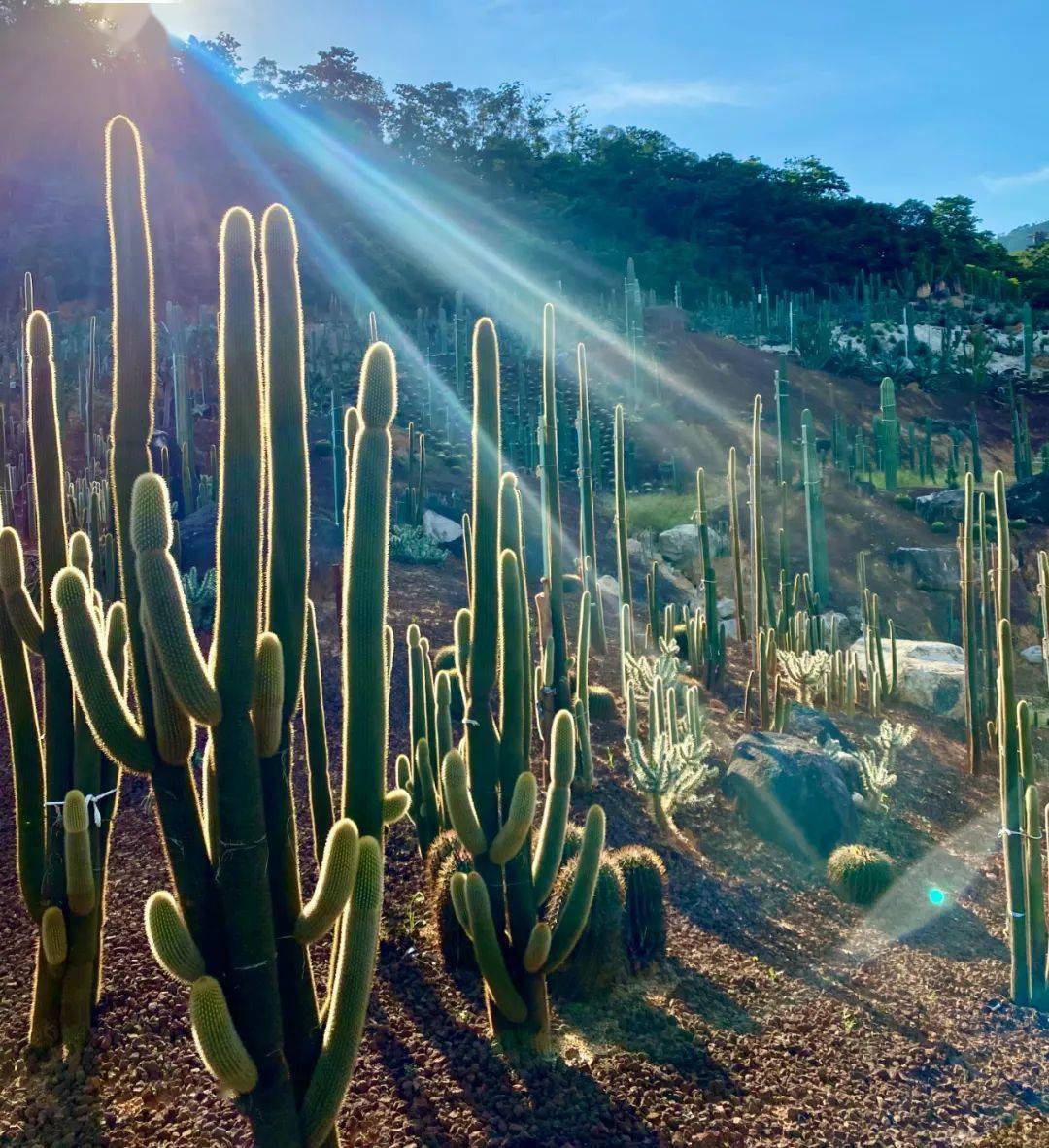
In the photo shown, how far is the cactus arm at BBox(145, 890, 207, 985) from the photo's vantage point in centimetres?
213

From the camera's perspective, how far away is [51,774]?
3535 mm

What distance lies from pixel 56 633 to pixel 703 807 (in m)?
4.63

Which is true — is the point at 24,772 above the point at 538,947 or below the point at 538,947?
above

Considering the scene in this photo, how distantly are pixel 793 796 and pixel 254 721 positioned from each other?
5101 millimetres

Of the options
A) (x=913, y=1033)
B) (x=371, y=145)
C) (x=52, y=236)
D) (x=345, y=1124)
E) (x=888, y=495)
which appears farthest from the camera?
(x=371, y=145)

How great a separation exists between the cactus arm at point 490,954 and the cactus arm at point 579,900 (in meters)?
Result: 0.17

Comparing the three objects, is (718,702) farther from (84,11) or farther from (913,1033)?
(84,11)

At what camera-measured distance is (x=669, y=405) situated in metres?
26.6

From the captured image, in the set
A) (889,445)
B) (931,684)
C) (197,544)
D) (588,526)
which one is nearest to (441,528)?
(197,544)

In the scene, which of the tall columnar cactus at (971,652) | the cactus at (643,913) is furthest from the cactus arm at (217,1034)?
the tall columnar cactus at (971,652)

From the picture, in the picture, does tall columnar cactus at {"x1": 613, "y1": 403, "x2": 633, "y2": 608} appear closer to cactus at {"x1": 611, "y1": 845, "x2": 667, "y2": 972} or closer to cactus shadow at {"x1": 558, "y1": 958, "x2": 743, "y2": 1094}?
cactus at {"x1": 611, "y1": 845, "x2": 667, "y2": 972}

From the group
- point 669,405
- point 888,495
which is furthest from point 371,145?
point 888,495

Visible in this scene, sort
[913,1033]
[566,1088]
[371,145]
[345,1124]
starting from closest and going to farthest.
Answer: [345,1124], [566,1088], [913,1033], [371,145]

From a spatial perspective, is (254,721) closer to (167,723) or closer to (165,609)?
(167,723)
